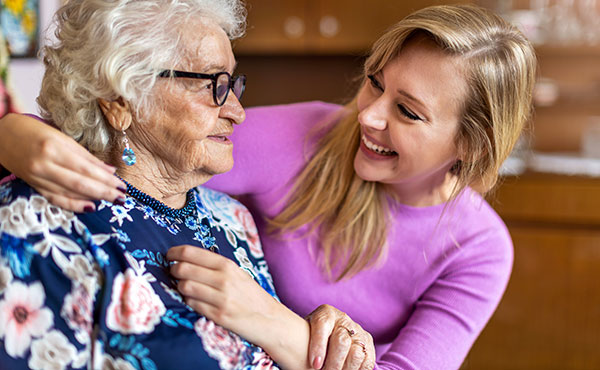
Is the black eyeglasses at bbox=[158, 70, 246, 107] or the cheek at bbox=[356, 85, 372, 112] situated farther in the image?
the cheek at bbox=[356, 85, 372, 112]

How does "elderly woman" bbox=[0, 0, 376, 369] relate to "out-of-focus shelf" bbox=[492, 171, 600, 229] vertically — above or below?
above

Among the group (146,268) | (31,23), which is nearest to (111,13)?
(146,268)

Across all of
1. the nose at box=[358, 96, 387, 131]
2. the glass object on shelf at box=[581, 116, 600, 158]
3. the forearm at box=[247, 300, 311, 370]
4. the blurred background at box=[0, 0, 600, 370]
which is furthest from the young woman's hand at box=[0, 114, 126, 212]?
→ the glass object on shelf at box=[581, 116, 600, 158]

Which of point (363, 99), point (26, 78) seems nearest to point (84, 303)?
point (363, 99)

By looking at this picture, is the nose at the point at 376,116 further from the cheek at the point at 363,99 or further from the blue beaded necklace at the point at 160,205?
the blue beaded necklace at the point at 160,205

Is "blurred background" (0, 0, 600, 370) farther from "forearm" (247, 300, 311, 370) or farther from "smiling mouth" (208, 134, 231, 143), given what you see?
"forearm" (247, 300, 311, 370)

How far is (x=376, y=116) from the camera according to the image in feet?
4.60

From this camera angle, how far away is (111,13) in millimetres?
1111

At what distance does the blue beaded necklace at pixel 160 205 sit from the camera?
1.20 metres

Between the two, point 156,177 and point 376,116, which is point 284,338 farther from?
point 376,116

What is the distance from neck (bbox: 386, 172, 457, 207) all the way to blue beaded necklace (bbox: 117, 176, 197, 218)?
0.56 meters

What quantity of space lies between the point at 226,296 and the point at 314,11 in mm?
2837

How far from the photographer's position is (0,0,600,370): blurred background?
3.17 m

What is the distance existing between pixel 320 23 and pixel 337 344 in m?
2.76
